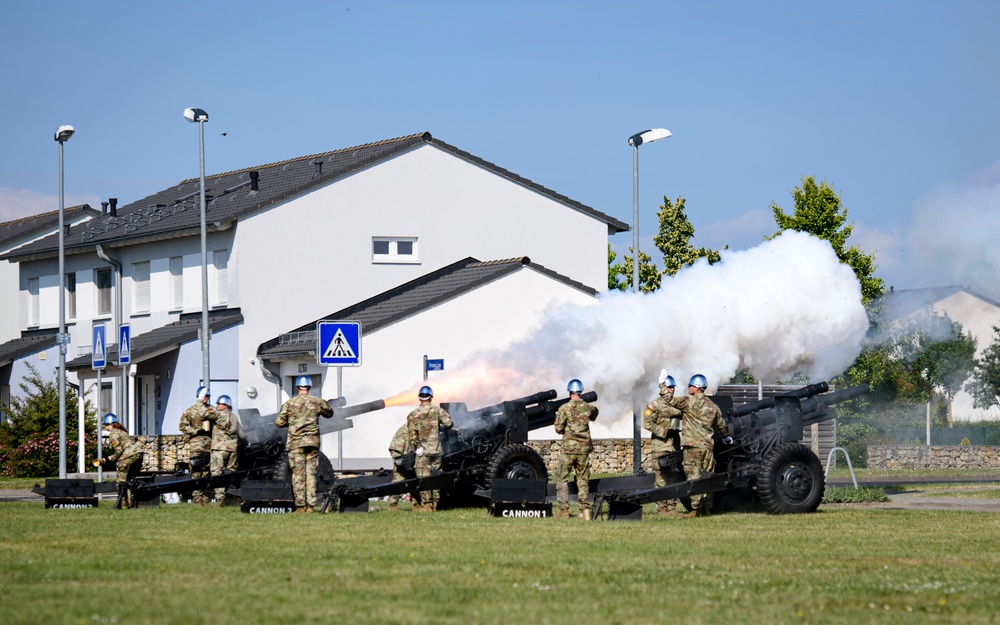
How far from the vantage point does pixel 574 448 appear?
67.2 ft

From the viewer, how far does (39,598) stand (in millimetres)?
10828

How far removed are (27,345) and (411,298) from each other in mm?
15362

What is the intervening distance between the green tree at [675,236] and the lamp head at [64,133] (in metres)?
24.6

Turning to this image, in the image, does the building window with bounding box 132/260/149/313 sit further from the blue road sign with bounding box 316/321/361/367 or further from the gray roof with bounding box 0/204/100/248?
the blue road sign with bounding box 316/321/361/367

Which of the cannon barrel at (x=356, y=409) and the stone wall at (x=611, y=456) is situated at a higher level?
the cannon barrel at (x=356, y=409)

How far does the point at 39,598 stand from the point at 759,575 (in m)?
5.92

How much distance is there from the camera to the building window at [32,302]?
48375 mm

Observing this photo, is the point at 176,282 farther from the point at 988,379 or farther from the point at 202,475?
the point at 988,379

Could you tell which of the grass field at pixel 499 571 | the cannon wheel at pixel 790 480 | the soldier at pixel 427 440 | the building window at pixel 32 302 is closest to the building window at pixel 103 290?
the building window at pixel 32 302

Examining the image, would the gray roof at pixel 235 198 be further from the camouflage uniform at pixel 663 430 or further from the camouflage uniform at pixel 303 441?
the camouflage uniform at pixel 663 430

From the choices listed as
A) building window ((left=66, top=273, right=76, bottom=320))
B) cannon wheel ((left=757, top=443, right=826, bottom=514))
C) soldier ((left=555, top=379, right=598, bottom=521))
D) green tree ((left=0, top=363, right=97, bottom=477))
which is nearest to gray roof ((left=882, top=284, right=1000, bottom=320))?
cannon wheel ((left=757, top=443, right=826, bottom=514))

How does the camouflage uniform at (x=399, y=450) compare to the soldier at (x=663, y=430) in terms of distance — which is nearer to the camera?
the soldier at (x=663, y=430)

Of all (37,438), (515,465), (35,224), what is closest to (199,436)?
(515,465)

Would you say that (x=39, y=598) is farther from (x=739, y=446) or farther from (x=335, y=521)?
(x=739, y=446)
